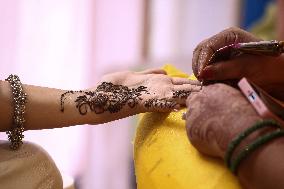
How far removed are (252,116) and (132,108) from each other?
34cm

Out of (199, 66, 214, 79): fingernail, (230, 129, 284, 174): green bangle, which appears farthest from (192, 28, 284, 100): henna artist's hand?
(230, 129, 284, 174): green bangle

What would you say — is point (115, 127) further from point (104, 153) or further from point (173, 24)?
point (173, 24)

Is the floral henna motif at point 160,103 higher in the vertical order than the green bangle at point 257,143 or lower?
lower

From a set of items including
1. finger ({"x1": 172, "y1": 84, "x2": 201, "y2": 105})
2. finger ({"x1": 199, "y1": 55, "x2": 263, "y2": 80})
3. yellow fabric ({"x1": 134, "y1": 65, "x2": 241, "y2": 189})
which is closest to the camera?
yellow fabric ({"x1": 134, "y1": 65, "x2": 241, "y2": 189})

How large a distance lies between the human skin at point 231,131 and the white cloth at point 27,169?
31 cm

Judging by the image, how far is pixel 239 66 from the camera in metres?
0.90

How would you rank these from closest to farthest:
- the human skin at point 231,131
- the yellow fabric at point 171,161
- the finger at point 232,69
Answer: the human skin at point 231,131 → the yellow fabric at point 171,161 → the finger at point 232,69

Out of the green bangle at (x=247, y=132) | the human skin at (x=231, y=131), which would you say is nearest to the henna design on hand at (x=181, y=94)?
the human skin at (x=231, y=131)

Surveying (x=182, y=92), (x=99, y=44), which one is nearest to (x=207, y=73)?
(x=182, y=92)

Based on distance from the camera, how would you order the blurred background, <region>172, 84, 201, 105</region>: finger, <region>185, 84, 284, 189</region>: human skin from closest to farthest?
<region>185, 84, 284, 189</region>: human skin, <region>172, 84, 201, 105</region>: finger, the blurred background

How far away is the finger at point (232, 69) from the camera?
2.91 ft

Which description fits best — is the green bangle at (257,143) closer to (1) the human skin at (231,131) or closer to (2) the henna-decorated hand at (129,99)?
(1) the human skin at (231,131)

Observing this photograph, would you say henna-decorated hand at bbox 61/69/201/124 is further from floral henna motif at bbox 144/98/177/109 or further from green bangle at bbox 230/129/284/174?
green bangle at bbox 230/129/284/174

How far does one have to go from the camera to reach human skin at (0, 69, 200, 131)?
900 mm
